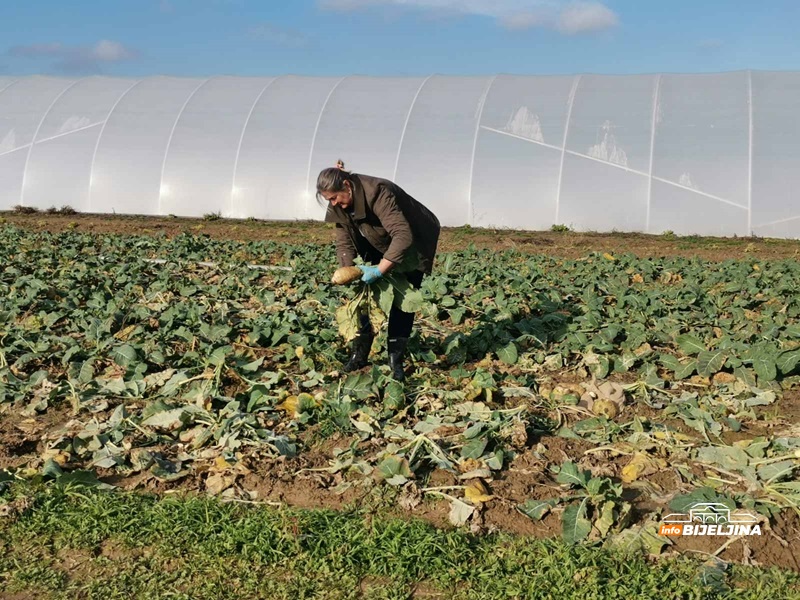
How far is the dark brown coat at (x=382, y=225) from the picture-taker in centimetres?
509

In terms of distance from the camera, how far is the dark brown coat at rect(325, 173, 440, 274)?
509 cm

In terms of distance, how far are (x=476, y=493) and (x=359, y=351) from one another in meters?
2.19

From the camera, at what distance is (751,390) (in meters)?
5.14

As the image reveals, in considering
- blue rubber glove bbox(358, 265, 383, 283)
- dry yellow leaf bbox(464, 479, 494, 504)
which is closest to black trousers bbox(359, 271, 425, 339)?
blue rubber glove bbox(358, 265, 383, 283)

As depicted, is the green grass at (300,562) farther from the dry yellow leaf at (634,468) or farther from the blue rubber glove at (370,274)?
the blue rubber glove at (370,274)

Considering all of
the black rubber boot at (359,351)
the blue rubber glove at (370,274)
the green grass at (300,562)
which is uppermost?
the blue rubber glove at (370,274)

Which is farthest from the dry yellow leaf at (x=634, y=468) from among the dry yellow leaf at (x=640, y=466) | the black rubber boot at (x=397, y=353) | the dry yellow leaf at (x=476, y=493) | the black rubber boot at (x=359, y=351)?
the black rubber boot at (x=359, y=351)

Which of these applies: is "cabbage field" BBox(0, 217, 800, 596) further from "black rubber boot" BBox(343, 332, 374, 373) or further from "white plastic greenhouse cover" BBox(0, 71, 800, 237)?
"white plastic greenhouse cover" BBox(0, 71, 800, 237)

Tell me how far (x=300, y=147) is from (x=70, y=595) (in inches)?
649

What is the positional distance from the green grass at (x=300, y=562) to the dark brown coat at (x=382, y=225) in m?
2.04

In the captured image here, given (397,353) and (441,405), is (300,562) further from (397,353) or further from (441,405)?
(397,353)

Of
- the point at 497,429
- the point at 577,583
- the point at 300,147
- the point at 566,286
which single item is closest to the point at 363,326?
the point at 497,429

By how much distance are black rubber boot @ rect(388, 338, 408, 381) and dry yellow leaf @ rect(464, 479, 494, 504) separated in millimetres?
1753

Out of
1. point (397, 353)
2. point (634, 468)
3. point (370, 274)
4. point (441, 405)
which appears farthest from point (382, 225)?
point (634, 468)
